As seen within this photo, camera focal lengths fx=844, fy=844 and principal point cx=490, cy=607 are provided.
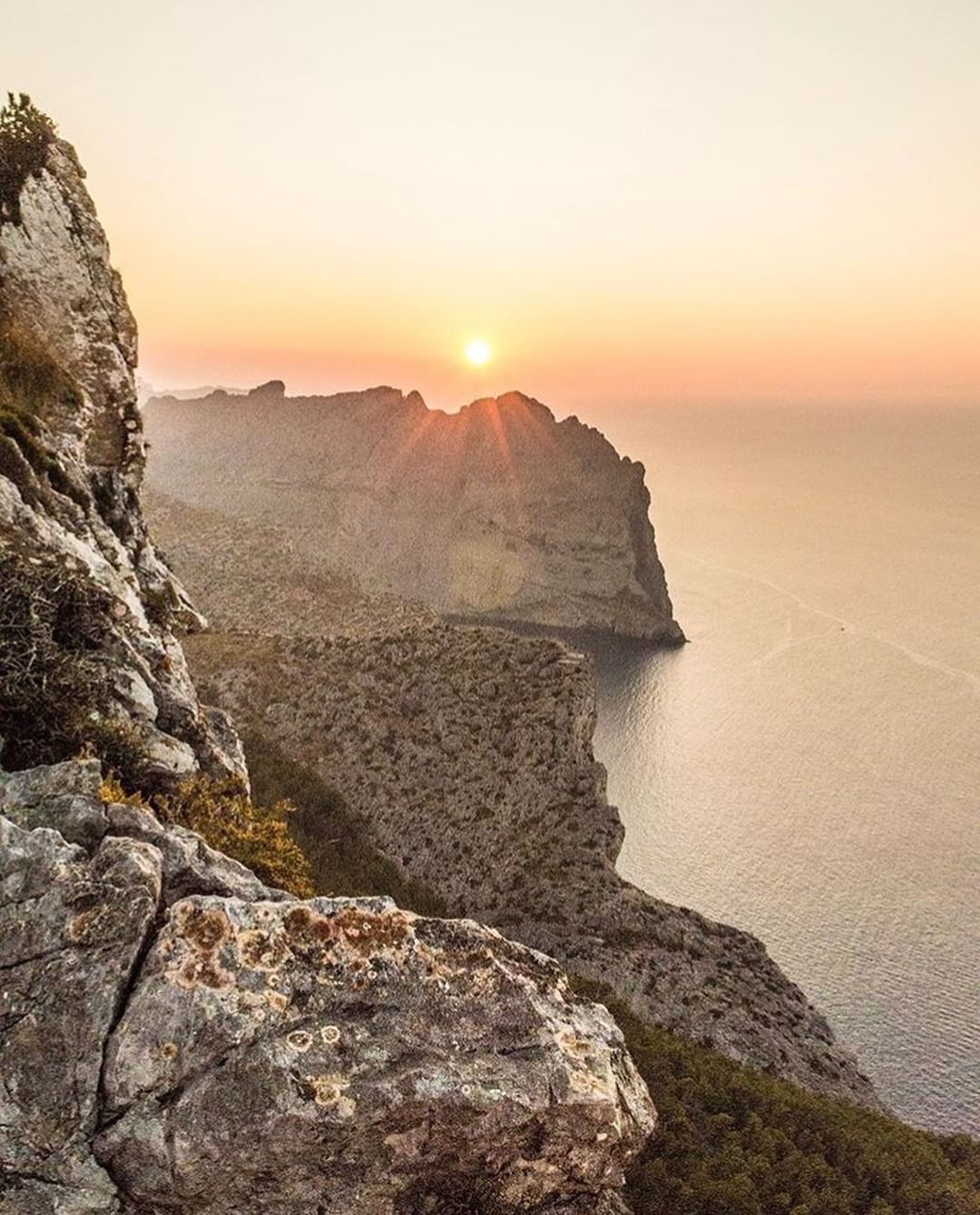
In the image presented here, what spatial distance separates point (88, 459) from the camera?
2473 centimetres

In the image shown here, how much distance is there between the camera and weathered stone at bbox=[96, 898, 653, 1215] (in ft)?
32.0

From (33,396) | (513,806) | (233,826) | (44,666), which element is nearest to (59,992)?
(44,666)

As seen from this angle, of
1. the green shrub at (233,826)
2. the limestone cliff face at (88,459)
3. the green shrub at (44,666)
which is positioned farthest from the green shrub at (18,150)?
the green shrub at (233,826)

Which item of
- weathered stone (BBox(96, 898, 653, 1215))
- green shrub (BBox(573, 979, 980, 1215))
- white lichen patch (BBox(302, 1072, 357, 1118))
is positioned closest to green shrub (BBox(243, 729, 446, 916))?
green shrub (BBox(573, 979, 980, 1215))

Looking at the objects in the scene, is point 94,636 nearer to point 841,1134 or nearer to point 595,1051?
point 595,1051

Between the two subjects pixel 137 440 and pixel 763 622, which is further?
pixel 763 622

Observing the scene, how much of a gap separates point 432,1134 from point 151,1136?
3273 mm

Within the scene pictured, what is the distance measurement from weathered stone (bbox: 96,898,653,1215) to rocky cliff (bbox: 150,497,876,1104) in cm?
4162

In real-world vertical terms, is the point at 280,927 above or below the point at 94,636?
below

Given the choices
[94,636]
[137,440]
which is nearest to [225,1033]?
[94,636]

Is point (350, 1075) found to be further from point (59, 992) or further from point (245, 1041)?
point (59, 992)

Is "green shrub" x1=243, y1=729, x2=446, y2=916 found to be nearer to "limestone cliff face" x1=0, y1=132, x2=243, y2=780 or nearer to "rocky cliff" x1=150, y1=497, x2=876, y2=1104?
"rocky cliff" x1=150, y1=497, x2=876, y2=1104

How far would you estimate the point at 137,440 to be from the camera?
1070 inches

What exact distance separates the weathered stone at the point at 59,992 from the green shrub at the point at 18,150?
20.8 m
